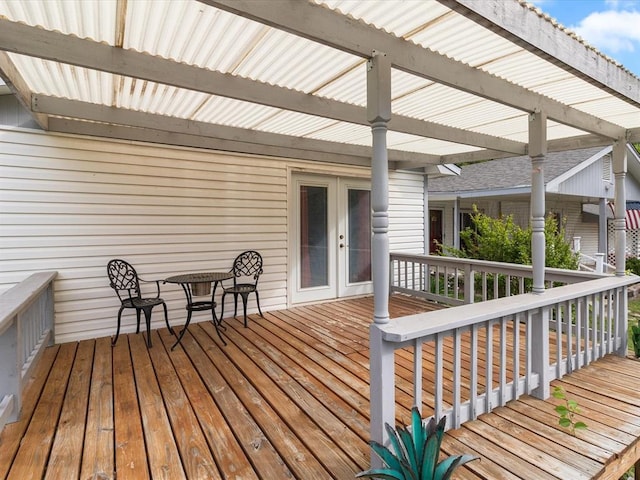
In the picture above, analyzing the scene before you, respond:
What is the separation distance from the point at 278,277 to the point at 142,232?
1.93 m

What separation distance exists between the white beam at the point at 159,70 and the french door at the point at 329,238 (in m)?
2.31

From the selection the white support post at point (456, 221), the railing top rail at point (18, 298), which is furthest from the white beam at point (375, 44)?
the white support post at point (456, 221)

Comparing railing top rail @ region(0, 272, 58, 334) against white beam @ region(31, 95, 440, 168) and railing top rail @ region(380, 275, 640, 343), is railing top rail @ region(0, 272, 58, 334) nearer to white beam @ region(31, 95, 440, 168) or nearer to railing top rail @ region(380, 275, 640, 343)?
white beam @ region(31, 95, 440, 168)

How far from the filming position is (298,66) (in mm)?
2504

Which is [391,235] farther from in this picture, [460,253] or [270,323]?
[270,323]

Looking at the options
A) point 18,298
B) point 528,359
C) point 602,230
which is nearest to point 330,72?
point 528,359

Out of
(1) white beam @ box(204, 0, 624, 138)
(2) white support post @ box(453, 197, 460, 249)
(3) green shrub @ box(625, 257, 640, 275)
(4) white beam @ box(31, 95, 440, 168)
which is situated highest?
(4) white beam @ box(31, 95, 440, 168)

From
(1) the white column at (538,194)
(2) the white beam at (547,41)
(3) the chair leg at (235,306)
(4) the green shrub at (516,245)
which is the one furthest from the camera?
(4) the green shrub at (516,245)

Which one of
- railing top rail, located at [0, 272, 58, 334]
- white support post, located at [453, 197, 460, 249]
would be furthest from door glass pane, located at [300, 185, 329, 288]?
white support post, located at [453, 197, 460, 249]

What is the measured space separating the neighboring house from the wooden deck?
20.0ft

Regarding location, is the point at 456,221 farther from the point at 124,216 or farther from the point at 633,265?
the point at 124,216

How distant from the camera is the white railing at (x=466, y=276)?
4.18 metres

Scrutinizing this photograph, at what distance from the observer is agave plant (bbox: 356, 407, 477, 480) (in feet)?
5.07

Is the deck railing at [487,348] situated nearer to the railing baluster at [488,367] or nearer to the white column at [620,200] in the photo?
the railing baluster at [488,367]
